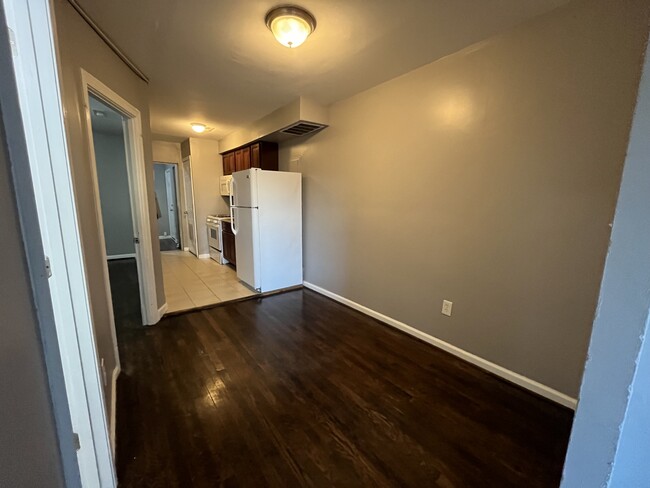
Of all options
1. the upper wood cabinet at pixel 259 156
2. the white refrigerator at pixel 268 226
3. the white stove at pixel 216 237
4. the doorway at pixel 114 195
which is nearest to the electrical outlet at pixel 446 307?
the white refrigerator at pixel 268 226

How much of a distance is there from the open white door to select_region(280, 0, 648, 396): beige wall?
4023mm

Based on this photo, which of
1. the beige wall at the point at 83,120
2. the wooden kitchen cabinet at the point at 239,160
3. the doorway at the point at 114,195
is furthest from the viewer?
the doorway at the point at 114,195

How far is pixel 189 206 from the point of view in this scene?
5.99m

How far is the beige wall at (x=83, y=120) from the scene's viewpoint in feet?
4.79

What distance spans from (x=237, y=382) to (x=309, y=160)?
9.36ft

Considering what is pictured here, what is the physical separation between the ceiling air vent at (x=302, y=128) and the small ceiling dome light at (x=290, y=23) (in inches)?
55.8

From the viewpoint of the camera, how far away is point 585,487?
0.58 metres

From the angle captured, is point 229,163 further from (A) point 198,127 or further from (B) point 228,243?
(B) point 228,243

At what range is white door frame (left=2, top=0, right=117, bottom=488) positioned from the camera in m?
0.95

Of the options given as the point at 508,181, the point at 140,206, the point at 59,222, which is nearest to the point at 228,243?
the point at 140,206

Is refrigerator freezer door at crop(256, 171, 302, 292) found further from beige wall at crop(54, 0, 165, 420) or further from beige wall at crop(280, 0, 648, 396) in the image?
beige wall at crop(54, 0, 165, 420)

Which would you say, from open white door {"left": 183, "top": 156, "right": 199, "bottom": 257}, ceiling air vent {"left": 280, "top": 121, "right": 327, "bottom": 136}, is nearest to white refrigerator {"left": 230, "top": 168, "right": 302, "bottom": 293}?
ceiling air vent {"left": 280, "top": 121, "right": 327, "bottom": 136}

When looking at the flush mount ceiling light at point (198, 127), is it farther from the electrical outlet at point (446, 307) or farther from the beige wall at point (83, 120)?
the electrical outlet at point (446, 307)

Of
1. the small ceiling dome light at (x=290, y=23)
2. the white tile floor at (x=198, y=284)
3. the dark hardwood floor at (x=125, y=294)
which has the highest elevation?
the small ceiling dome light at (x=290, y=23)
